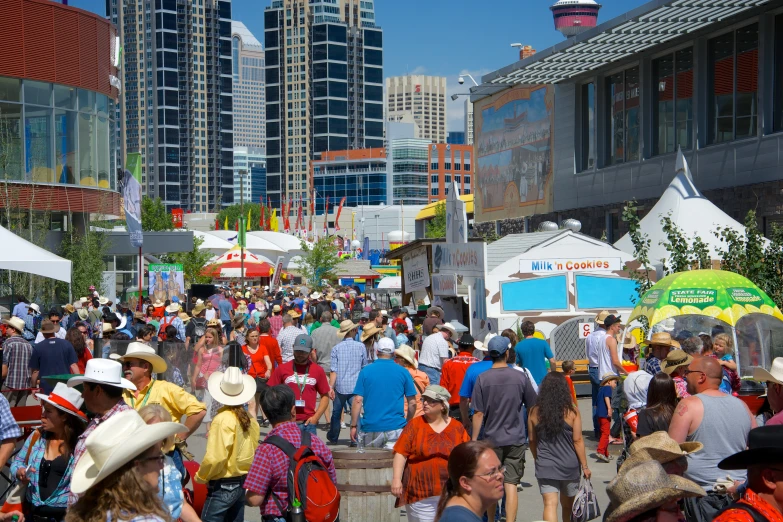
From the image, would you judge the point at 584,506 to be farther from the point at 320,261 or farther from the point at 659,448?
the point at 320,261

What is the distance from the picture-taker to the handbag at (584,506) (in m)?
6.86

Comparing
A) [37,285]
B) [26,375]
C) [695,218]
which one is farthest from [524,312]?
[37,285]

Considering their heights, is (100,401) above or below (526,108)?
below

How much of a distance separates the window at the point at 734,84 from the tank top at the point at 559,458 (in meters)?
17.9

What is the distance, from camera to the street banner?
23.2 metres

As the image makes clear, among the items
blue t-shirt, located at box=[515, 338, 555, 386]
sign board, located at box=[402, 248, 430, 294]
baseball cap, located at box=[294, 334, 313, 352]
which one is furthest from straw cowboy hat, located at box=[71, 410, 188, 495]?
sign board, located at box=[402, 248, 430, 294]

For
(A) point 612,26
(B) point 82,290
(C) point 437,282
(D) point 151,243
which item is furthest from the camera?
(D) point 151,243

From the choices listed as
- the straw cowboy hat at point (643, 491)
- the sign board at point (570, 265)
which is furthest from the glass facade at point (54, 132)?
the straw cowboy hat at point (643, 491)

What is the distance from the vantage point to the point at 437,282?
21.3 m

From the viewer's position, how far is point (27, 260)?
1205 centimetres

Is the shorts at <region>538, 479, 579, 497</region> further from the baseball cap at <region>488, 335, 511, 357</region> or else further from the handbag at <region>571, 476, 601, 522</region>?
the baseball cap at <region>488, 335, 511, 357</region>

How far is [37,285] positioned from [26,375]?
673 inches

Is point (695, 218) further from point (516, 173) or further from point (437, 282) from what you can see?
point (516, 173)

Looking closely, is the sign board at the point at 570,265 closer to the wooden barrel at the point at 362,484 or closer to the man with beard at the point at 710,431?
the wooden barrel at the point at 362,484
